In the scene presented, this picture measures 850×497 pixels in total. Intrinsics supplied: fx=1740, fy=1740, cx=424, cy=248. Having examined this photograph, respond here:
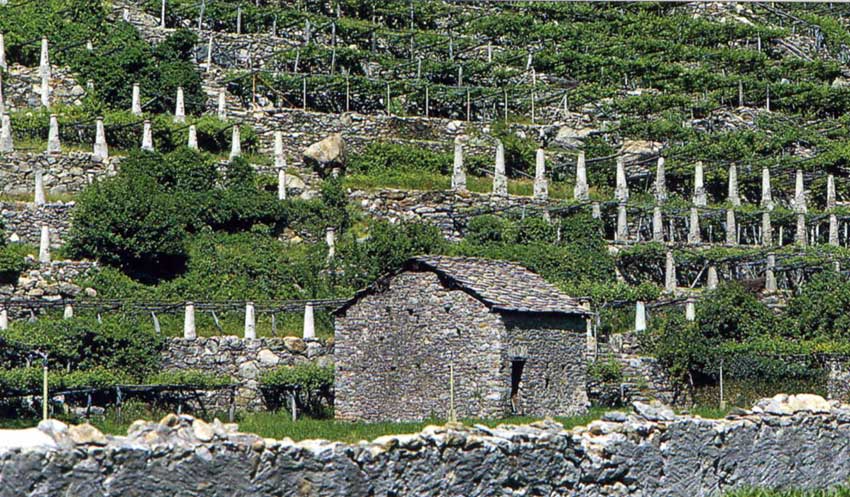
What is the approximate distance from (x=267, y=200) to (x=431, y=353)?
1383 centimetres

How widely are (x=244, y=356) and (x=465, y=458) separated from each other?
23540 millimetres

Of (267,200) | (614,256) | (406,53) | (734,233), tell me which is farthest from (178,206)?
(406,53)

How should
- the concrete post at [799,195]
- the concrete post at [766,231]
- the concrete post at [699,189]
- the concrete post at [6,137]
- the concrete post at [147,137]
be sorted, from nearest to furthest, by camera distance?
the concrete post at [6,137] → the concrete post at [147,137] → the concrete post at [766,231] → the concrete post at [699,189] → the concrete post at [799,195]

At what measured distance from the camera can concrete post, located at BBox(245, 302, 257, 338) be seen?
124 ft

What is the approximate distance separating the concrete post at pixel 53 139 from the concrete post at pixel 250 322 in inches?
384

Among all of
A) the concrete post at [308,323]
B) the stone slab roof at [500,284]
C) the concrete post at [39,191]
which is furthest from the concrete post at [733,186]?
A: the concrete post at [39,191]

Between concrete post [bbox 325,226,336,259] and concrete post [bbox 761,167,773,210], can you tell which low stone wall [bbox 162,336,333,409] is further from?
concrete post [bbox 761,167,773,210]

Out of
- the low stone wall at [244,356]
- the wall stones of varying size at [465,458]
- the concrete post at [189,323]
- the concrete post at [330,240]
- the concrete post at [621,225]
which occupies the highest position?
the concrete post at [621,225]

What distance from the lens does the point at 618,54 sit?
7094 centimetres

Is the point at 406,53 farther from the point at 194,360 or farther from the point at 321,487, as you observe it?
the point at 321,487

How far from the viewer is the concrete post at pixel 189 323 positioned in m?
37.1

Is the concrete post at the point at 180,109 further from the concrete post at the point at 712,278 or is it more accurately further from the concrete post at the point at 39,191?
the concrete post at the point at 712,278

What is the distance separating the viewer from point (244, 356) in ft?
123

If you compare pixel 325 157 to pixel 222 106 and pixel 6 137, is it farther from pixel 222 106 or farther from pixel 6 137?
pixel 6 137
